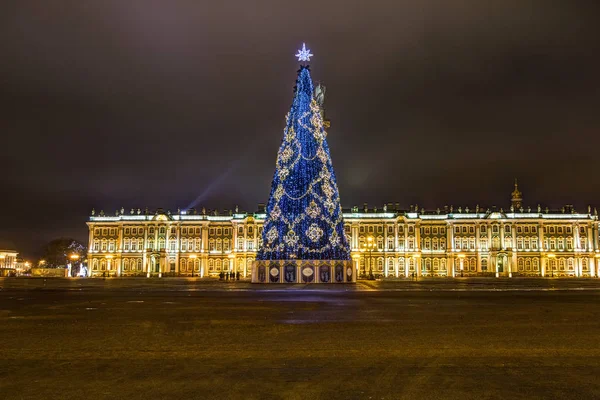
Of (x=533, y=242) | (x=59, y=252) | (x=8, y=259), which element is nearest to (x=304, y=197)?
(x=533, y=242)

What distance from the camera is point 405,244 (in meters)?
96.1

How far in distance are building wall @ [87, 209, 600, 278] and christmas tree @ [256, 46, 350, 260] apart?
54.0m

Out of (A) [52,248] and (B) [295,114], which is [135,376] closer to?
(B) [295,114]

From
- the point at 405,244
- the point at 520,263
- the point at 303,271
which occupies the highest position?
the point at 405,244

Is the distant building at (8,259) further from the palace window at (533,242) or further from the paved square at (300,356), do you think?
the paved square at (300,356)

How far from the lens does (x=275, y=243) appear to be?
41.4 m

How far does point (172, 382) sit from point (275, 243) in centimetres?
3381

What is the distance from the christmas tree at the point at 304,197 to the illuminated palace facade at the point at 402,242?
53161mm

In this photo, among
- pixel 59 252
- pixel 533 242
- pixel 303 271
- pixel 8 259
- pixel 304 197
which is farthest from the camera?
pixel 8 259

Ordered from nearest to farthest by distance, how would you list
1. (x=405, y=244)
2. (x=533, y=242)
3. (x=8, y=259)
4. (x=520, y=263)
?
(x=520, y=263), (x=405, y=244), (x=533, y=242), (x=8, y=259)

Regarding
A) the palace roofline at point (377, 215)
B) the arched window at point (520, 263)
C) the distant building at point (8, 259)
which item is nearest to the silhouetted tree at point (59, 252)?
the distant building at point (8, 259)

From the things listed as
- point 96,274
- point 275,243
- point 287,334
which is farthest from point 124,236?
point 287,334

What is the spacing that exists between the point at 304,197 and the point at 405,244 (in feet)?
194

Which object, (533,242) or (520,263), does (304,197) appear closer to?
(520,263)
